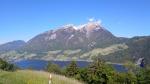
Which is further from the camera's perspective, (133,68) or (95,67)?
(133,68)

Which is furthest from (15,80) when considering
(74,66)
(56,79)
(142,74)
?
(142,74)

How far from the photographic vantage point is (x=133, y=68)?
139750mm

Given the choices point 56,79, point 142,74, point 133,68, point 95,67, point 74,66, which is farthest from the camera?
point 133,68

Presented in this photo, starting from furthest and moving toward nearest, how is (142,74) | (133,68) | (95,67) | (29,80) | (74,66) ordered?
(133,68) < (142,74) < (74,66) < (95,67) < (29,80)

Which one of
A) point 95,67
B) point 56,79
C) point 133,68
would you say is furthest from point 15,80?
point 133,68

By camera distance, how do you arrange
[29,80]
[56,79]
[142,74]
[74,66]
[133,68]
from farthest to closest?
[133,68], [142,74], [74,66], [56,79], [29,80]

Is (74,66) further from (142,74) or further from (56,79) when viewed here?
(56,79)

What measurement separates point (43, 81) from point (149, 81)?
86163 millimetres

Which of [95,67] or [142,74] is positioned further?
[142,74]

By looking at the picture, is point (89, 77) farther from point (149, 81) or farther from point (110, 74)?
point (149, 81)

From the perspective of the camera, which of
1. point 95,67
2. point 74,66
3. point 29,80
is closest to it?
point 29,80

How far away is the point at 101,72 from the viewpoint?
8862 cm

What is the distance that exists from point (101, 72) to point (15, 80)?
227 ft

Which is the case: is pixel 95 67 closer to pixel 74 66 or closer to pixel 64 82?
pixel 74 66
